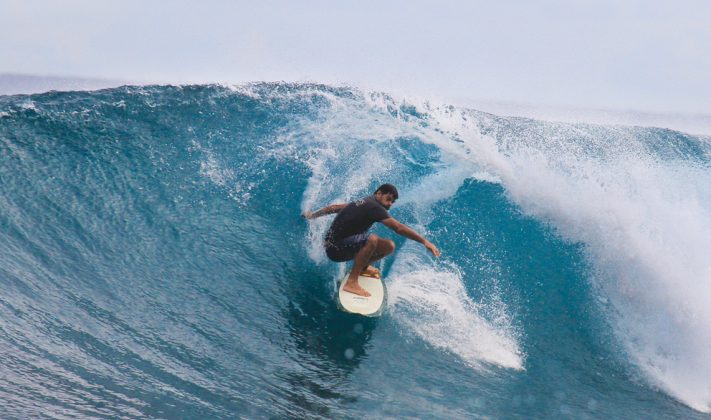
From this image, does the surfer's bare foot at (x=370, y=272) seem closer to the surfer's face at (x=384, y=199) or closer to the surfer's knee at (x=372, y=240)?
the surfer's knee at (x=372, y=240)

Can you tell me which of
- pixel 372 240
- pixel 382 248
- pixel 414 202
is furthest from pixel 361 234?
pixel 414 202

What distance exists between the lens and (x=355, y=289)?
638 cm

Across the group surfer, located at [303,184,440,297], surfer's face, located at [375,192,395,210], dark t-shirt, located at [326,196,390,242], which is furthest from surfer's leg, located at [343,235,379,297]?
surfer's face, located at [375,192,395,210]

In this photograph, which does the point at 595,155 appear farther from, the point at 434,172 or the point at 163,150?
the point at 163,150

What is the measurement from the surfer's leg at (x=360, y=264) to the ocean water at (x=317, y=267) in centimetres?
32

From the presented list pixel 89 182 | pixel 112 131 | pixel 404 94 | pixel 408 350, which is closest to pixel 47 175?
pixel 89 182

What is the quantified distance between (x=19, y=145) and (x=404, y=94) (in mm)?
6488

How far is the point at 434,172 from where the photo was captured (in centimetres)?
943

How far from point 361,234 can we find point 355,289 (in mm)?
623

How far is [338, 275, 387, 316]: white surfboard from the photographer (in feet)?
20.1

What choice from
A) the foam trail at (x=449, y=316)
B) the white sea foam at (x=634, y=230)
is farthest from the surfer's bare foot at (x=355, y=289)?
the white sea foam at (x=634, y=230)

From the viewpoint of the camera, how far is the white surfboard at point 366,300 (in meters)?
6.13

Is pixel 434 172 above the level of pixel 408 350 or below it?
above

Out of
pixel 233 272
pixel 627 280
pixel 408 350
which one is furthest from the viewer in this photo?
pixel 627 280
